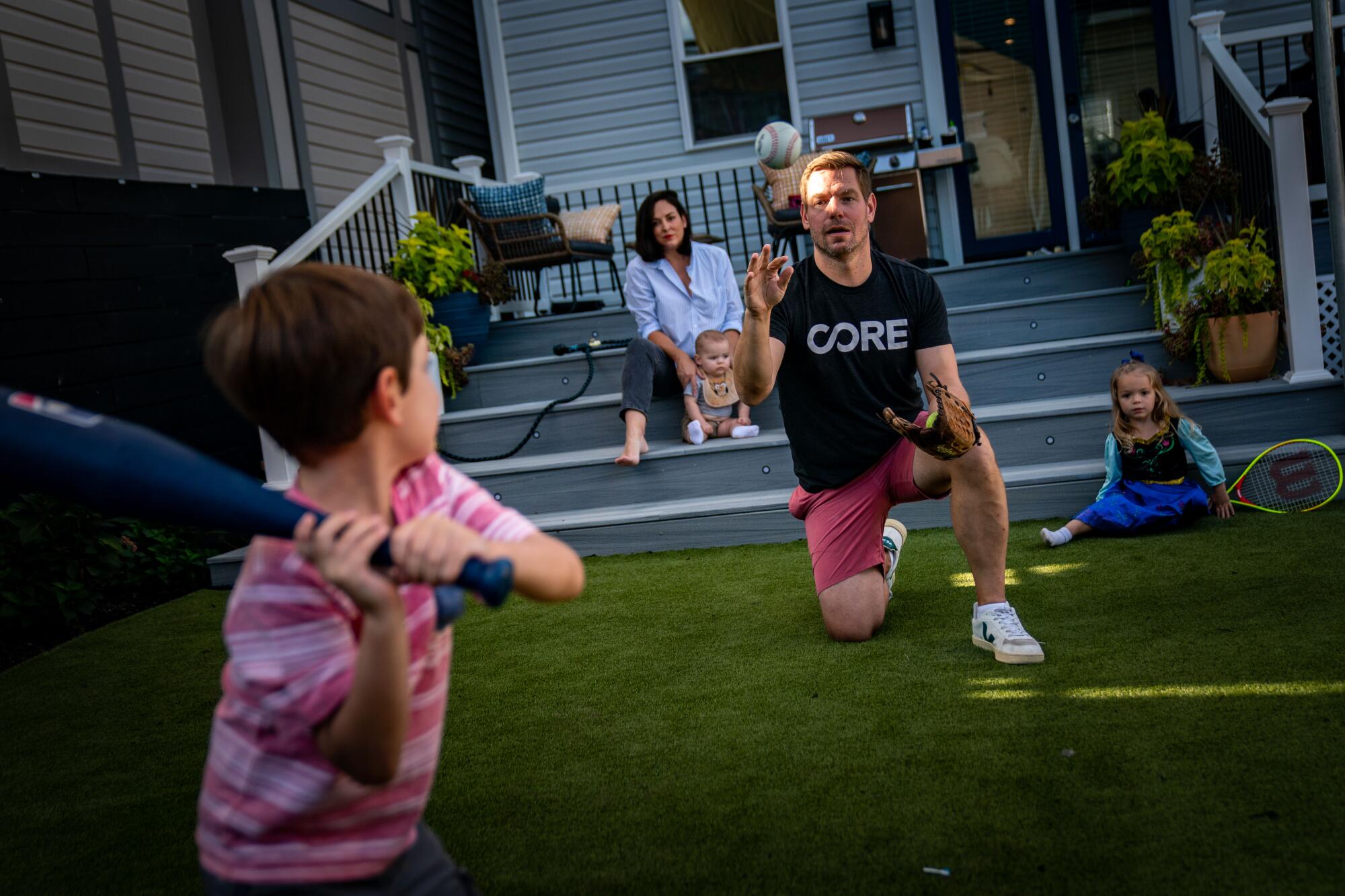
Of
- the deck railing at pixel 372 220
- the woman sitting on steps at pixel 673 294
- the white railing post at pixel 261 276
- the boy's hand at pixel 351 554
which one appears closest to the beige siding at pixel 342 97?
the deck railing at pixel 372 220

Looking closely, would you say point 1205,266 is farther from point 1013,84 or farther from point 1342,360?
point 1013,84

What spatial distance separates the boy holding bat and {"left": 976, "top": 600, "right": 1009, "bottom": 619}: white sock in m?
1.93

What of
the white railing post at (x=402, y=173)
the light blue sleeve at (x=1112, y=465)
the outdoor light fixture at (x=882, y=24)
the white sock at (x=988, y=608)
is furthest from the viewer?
the outdoor light fixture at (x=882, y=24)

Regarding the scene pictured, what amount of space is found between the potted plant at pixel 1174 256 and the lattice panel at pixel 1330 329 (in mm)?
562

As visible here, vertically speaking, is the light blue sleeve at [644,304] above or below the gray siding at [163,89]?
below

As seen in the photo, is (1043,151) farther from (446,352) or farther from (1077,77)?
(446,352)

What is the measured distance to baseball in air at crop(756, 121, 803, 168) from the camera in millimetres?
5586

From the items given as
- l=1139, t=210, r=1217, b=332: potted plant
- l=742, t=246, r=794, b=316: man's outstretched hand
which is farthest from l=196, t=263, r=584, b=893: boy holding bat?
l=1139, t=210, r=1217, b=332: potted plant

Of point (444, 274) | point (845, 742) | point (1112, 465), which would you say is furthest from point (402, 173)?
point (845, 742)

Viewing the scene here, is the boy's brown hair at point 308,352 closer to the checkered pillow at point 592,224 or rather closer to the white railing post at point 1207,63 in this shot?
the white railing post at point 1207,63

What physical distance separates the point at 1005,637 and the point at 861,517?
603mm

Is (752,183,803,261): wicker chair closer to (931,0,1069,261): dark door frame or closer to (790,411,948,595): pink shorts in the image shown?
(931,0,1069,261): dark door frame

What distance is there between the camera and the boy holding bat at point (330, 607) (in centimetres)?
105

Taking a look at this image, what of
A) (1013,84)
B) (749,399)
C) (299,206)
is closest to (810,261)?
(749,399)
